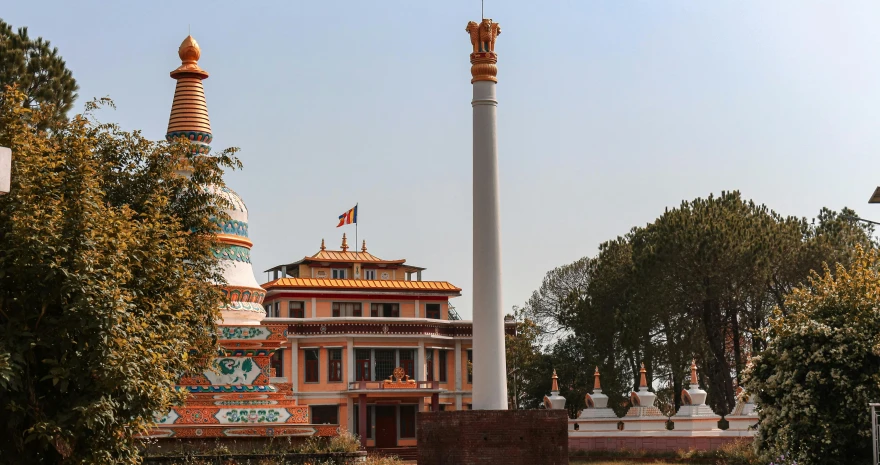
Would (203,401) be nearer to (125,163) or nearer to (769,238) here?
(125,163)

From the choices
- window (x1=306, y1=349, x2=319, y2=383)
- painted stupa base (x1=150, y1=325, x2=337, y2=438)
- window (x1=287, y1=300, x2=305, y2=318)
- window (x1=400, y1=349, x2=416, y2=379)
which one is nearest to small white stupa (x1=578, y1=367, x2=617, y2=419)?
window (x1=400, y1=349, x2=416, y2=379)

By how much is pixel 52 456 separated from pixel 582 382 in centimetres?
4833

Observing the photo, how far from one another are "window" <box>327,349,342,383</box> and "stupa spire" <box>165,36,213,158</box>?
87.0 ft

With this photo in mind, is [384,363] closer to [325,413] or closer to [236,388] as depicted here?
[325,413]

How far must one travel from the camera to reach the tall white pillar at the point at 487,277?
29.7 metres

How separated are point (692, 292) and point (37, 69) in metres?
36.6

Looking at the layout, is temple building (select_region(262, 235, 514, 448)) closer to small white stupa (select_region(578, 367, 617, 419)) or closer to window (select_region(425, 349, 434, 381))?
window (select_region(425, 349, 434, 381))

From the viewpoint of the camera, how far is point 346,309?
63969 millimetres

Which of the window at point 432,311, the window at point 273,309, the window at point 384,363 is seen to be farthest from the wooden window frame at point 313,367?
the window at point 432,311

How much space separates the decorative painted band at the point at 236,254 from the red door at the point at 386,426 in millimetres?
26167

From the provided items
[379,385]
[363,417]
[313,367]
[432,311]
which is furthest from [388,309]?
[363,417]

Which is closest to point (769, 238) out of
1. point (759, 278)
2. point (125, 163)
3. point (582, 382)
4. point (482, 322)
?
point (759, 278)

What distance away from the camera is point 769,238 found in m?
56.2

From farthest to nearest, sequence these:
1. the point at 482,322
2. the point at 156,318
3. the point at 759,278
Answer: the point at 759,278
the point at 482,322
the point at 156,318
